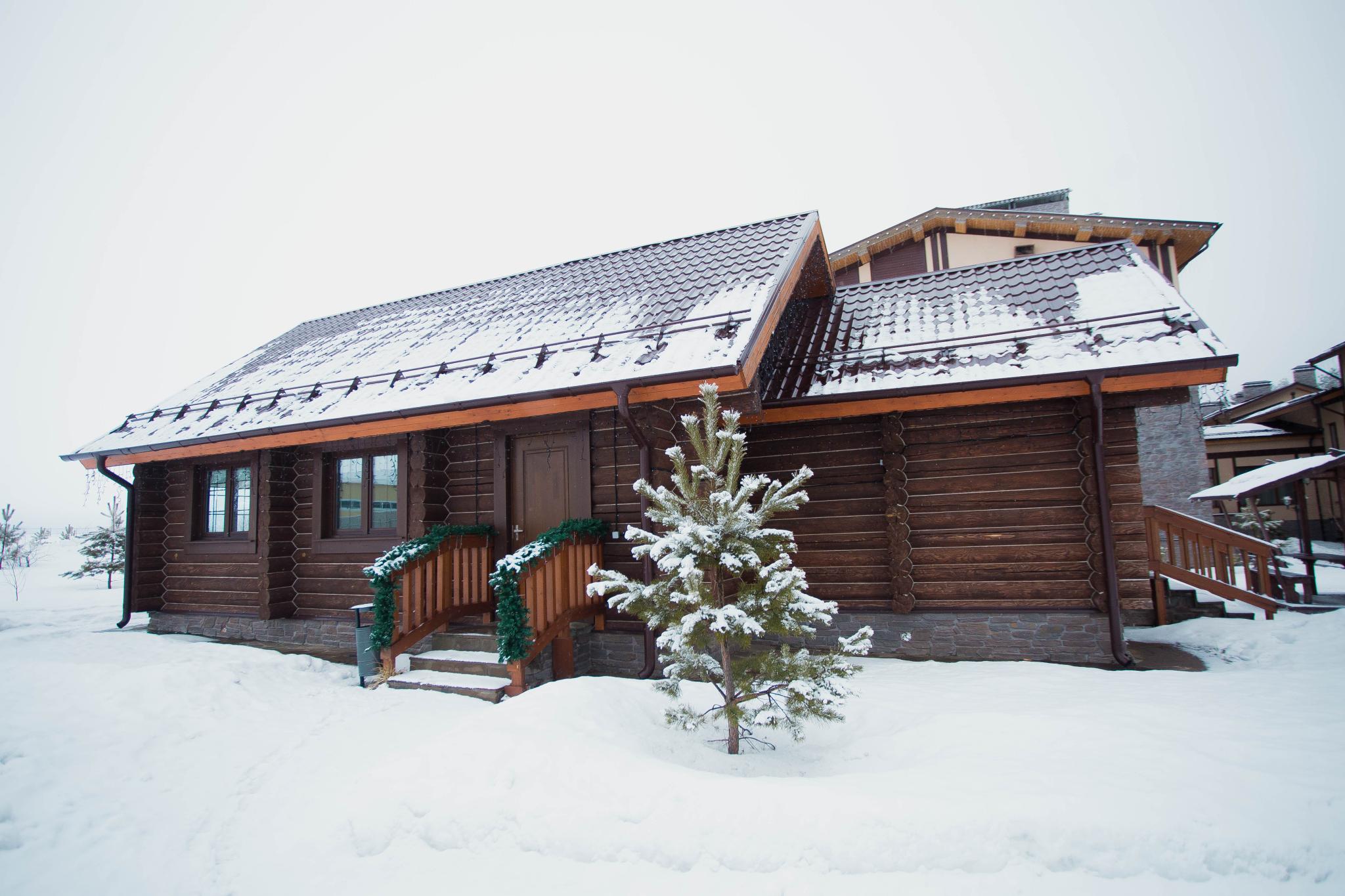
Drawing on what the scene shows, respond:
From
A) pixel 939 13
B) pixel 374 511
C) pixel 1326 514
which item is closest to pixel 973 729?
pixel 374 511

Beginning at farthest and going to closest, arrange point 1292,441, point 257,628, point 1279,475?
1. point 1292,441
2. point 257,628
3. point 1279,475

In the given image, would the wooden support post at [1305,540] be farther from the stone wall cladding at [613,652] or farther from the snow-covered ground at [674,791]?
the stone wall cladding at [613,652]

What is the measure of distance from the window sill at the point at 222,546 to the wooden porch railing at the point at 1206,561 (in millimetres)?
12038

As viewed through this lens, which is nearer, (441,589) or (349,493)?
(441,589)

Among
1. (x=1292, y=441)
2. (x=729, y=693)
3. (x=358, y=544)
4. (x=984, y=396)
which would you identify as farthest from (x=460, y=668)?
(x=1292, y=441)

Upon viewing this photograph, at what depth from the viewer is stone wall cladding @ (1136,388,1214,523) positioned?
48.1ft

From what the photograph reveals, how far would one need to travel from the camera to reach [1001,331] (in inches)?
279

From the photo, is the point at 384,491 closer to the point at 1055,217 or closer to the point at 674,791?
the point at 674,791

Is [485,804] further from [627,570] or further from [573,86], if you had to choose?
[573,86]

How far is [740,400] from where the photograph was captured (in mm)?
6270

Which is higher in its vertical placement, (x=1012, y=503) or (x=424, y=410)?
(x=424, y=410)

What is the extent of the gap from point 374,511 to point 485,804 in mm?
6069

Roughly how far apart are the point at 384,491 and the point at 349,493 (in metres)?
0.70

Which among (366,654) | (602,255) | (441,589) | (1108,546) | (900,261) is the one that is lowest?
(366,654)
